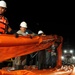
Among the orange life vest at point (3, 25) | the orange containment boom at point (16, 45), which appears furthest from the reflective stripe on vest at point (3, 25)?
the orange containment boom at point (16, 45)

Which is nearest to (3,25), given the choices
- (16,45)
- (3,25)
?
(3,25)

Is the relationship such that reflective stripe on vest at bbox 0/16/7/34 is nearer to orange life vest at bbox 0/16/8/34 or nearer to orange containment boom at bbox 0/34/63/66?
orange life vest at bbox 0/16/8/34

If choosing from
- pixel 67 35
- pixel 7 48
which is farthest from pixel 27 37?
pixel 67 35

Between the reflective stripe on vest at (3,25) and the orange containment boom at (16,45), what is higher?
the reflective stripe on vest at (3,25)

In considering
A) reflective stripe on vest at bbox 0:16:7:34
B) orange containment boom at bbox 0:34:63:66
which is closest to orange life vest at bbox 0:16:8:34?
reflective stripe on vest at bbox 0:16:7:34

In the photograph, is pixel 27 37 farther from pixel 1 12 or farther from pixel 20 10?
pixel 20 10

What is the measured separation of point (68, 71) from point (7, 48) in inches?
84.8

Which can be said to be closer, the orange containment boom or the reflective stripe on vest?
the orange containment boom

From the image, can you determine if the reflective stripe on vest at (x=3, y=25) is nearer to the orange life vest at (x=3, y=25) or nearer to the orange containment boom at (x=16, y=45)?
the orange life vest at (x=3, y=25)

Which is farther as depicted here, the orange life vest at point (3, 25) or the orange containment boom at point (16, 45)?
the orange life vest at point (3, 25)

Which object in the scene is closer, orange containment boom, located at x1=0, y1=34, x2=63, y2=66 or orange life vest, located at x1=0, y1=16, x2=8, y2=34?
orange containment boom, located at x1=0, y1=34, x2=63, y2=66

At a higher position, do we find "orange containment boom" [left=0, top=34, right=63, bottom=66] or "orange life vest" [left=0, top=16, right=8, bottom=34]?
"orange life vest" [left=0, top=16, right=8, bottom=34]

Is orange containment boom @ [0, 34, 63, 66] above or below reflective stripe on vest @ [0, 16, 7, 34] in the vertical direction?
below

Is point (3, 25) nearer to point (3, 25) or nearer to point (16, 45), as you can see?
point (3, 25)
